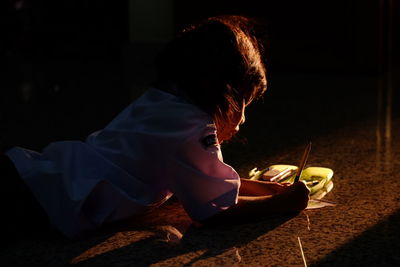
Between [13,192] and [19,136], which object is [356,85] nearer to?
[19,136]

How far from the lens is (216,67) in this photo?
1.62 m

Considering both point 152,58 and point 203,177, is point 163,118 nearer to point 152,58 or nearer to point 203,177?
point 203,177

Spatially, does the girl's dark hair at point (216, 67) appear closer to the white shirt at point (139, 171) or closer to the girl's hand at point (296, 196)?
the white shirt at point (139, 171)

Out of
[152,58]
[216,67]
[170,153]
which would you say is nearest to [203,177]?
[170,153]

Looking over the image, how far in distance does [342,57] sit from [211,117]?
4.24 meters

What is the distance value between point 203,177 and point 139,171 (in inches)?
7.1

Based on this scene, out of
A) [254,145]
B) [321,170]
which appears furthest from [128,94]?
[321,170]

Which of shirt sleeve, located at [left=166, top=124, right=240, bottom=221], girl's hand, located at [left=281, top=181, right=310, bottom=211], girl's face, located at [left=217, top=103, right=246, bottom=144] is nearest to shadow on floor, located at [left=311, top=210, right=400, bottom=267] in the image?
girl's hand, located at [left=281, top=181, right=310, bottom=211]

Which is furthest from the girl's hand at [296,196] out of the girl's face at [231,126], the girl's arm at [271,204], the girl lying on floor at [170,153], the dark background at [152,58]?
the dark background at [152,58]

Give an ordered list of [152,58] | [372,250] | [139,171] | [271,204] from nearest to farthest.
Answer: [372,250], [139,171], [271,204], [152,58]

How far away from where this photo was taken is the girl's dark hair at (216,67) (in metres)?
1.63

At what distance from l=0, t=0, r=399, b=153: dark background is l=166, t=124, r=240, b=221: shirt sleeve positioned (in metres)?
1.37

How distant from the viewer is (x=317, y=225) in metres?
1.79

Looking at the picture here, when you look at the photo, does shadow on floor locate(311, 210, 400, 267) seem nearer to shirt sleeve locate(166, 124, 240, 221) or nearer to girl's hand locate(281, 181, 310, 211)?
girl's hand locate(281, 181, 310, 211)
